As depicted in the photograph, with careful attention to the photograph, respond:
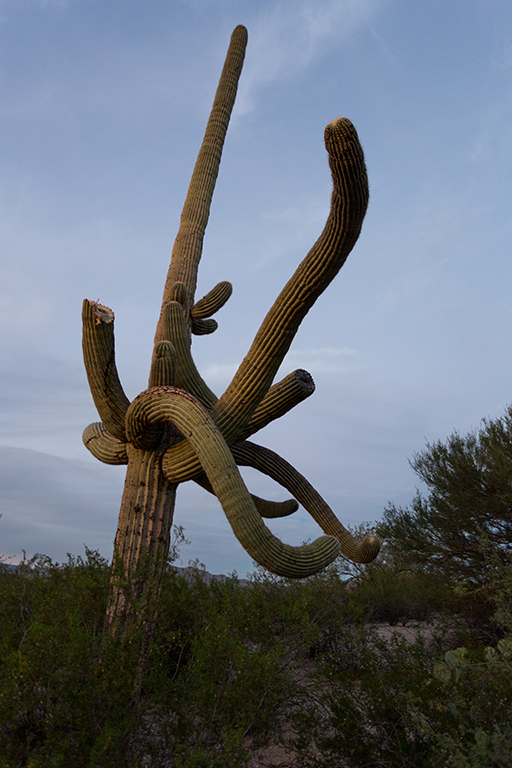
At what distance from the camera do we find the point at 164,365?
175 inches

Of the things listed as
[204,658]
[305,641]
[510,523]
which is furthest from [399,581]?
[204,658]

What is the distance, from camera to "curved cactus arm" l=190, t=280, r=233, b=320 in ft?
19.8

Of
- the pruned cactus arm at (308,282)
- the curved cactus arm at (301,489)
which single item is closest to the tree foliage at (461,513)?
the curved cactus arm at (301,489)

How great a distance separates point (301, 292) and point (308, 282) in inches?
4.1

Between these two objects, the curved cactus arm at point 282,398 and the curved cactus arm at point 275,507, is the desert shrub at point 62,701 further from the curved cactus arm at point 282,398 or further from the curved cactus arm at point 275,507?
the curved cactus arm at point 275,507

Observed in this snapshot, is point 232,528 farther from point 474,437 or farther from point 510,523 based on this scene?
point 474,437

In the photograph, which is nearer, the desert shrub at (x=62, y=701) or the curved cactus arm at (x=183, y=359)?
the desert shrub at (x=62, y=701)

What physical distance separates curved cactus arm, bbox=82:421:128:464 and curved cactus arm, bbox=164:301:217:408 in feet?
2.83

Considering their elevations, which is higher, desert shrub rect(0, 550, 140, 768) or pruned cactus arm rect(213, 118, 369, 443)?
pruned cactus arm rect(213, 118, 369, 443)

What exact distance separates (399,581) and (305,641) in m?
8.55

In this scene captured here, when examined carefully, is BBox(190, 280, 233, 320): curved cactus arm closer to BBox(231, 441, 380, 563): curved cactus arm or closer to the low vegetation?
BBox(231, 441, 380, 563): curved cactus arm

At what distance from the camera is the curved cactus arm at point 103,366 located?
4.25 metres

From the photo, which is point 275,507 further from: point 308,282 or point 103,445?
point 308,282

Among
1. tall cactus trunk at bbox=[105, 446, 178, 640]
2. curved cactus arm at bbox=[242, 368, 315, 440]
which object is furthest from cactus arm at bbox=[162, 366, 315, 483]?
tall cactus trunk at bbox=[105, 446, 178, 640]
